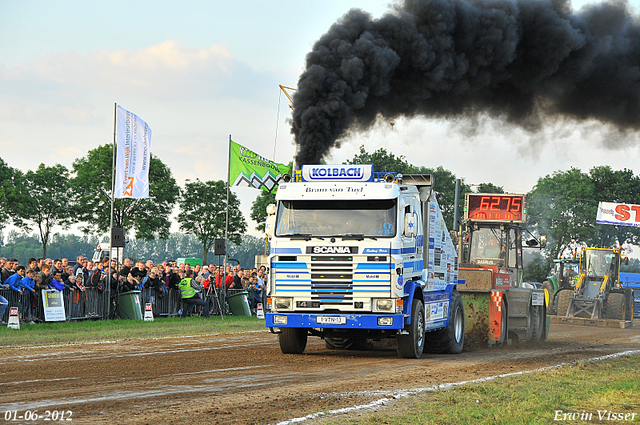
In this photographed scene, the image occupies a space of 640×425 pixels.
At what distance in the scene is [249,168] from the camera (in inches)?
1173

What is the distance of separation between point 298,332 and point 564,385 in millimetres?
5390

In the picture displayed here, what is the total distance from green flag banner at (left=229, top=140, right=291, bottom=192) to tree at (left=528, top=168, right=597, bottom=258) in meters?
44.9

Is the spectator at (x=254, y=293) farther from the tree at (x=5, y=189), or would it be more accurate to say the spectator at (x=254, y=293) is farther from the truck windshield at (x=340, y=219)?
the tree at (x=5, y=189)

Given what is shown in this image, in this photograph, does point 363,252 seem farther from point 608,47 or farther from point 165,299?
point 165,299

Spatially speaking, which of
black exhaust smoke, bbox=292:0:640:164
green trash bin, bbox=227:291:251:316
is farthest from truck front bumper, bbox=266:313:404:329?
green trash bin, bbox=227:291:251:316

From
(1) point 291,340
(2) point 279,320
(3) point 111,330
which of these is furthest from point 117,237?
(2) point 279,320

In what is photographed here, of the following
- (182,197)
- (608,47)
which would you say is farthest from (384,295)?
(182,197)

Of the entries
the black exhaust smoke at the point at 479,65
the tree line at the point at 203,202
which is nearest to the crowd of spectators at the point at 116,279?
the black exhaust smoke at the point at 479,65

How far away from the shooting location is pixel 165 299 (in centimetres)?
2388

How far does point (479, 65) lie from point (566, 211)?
196 feet

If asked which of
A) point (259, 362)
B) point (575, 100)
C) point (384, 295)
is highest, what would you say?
point (575, 100)

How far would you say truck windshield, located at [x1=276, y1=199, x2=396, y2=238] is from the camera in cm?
1311

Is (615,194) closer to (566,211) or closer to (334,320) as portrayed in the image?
(566,211)

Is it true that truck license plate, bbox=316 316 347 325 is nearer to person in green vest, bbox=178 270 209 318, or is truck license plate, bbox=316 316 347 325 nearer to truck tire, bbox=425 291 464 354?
truck tire, bbox=425 291 464 354
